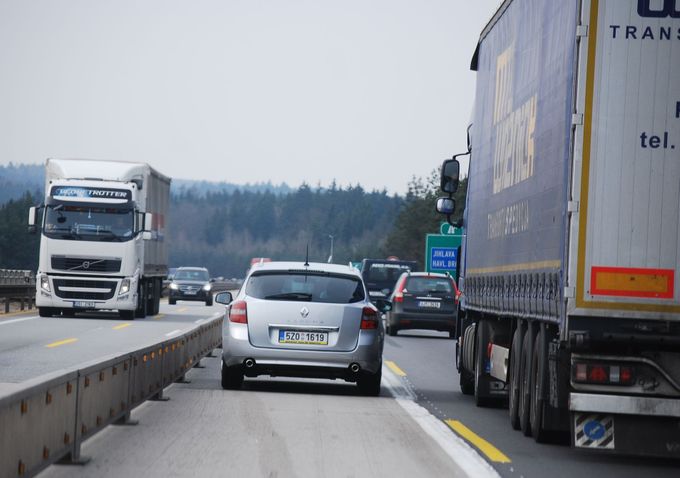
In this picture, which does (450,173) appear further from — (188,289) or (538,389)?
(188,289)

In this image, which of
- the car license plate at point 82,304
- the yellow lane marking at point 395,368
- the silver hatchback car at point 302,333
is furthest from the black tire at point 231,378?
the car license plate at point 82,304

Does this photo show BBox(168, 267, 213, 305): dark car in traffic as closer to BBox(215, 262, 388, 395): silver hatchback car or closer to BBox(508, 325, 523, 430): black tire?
BBox(215, 262, 388, 395): silver hatchback car

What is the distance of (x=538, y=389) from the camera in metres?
11.1

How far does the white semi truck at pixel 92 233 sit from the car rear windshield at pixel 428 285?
7042 mm

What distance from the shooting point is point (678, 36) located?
9758 millimetres

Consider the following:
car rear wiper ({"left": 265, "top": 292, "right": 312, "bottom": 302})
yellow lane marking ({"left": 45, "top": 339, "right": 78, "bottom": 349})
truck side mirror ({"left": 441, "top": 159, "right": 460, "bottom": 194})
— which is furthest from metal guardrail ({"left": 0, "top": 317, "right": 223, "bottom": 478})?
yellow lane marking ({"left": 45, "top": 339, "right": 78, "bottom": 349})

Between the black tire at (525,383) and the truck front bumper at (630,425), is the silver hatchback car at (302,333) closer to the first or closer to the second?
the black tire at (525,383)

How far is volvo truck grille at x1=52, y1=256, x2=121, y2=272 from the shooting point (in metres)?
35.5

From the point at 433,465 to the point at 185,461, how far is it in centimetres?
180

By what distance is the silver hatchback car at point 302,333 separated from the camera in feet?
51.4

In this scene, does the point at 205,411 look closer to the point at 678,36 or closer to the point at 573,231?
the point at 573,231

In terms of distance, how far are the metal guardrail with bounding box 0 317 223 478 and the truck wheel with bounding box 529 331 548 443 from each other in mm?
3498

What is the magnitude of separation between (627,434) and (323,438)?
2.77 meters

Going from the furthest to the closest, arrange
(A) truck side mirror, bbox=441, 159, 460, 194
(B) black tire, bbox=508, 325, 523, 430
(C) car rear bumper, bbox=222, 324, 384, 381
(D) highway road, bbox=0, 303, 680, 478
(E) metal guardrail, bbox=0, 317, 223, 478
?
(A) truck side mirror, bbox=441, 159, 460, 194 < (C) car rear bumper, bbox=222, 324, 384, 381 < (B) black tire, bbox=508, 325, 523, 430 < (D) highway road, bbox=0, 303, 680, 478 < (E) metal guardrail, bbox=0, 317, 223, 478
